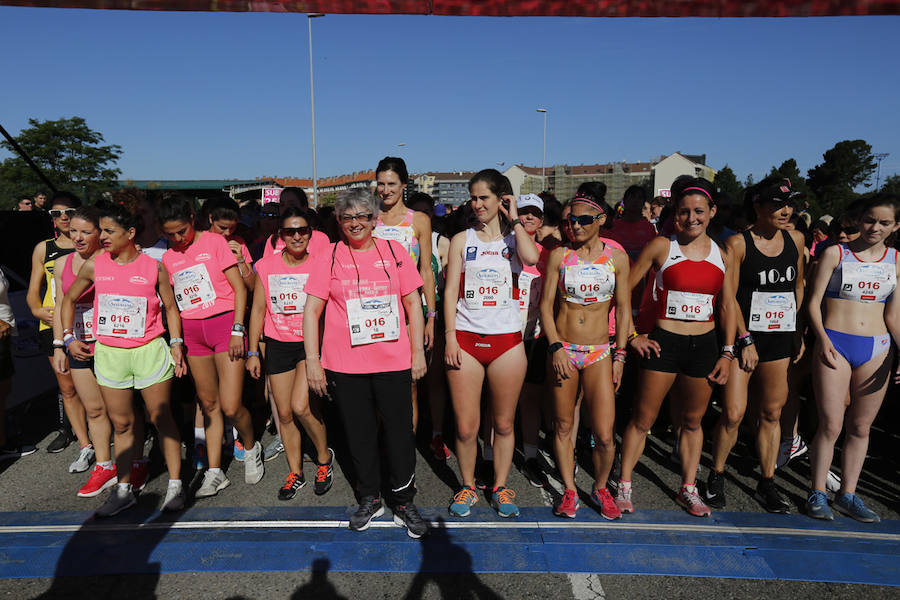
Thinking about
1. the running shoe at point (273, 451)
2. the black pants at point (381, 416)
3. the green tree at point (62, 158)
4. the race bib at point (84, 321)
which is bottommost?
the running shoe at point (273, 451)

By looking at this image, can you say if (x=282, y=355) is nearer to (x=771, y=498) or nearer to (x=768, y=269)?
(x=768, y=269)

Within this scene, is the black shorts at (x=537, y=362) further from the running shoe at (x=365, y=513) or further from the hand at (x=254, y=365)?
the hand at (x=254, y=365)

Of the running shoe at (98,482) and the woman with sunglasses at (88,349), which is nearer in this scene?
the woman with sunglasses at (88,349)

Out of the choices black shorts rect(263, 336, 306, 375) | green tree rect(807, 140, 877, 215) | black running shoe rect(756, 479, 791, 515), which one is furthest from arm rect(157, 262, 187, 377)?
green tree rect(807, 140, 877, 215)

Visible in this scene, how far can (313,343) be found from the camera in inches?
129

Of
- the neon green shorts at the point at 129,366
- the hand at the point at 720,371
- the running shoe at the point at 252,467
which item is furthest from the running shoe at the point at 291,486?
the hand at the point at 720,371

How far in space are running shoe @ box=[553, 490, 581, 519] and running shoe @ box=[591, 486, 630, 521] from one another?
164 millimetres

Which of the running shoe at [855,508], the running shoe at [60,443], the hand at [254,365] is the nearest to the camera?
the running shoe at [855,508]

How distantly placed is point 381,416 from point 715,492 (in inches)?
99.8

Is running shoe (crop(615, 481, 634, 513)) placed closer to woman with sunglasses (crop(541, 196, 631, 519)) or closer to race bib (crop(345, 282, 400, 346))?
woman with sunglasses (crop(541, 196, 631, 519))

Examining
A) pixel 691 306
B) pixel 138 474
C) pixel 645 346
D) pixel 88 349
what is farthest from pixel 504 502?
pixel 88 349

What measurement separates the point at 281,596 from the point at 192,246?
2496 millimetres

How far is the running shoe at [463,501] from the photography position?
3.60 metres

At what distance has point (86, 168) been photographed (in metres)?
37.8
